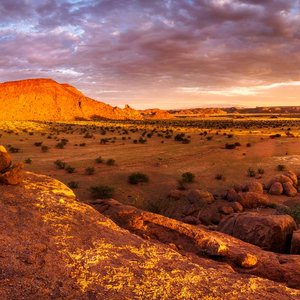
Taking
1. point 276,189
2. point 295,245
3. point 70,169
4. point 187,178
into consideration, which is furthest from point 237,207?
point 70,169

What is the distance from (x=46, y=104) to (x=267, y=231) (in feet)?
350

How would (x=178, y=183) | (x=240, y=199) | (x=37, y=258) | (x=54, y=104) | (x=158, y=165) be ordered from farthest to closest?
1. (x=54, y=104)
2. (x=158, y=165)
3. (x=178, y=183)
4. (x=240, y=199)
5. (x=37, y=258)

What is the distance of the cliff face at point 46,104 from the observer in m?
106

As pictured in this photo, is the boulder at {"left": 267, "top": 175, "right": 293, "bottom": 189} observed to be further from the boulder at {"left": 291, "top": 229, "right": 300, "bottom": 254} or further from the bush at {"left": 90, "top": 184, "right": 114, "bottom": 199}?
the boulder at {"left": 291, "top": 229, "right": 300, "bottom": 254}

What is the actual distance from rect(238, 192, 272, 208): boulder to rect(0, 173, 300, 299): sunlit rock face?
809 cm

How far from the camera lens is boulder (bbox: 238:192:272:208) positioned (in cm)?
1554

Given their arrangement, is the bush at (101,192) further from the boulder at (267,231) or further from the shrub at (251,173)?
the shrub at (251,173)

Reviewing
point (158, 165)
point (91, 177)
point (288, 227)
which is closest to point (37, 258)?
point (288, 227)

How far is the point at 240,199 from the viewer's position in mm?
15766

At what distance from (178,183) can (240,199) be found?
4.10 m

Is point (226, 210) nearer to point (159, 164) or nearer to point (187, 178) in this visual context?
point (187, 178)

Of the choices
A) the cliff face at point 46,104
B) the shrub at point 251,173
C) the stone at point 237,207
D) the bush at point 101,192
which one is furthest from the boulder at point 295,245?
the cliff face at point 46,104

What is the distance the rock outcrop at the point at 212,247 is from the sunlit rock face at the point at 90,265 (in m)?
0.34

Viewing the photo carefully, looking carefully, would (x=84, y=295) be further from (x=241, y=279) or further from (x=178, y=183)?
(x=178, y=183)
